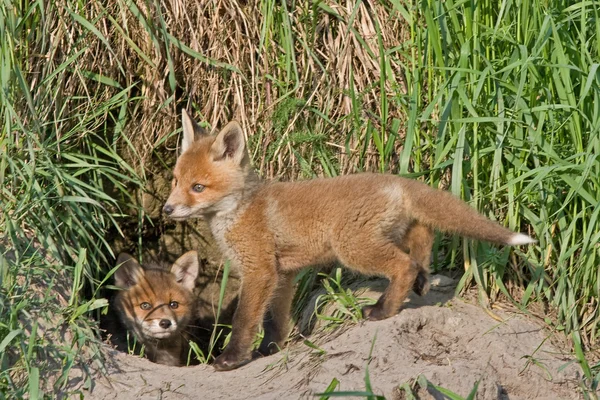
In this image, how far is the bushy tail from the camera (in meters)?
4.25

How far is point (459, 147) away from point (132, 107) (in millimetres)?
2346

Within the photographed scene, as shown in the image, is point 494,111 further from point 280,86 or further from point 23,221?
point 23,221

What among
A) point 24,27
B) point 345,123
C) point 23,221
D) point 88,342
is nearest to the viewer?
point 88,342

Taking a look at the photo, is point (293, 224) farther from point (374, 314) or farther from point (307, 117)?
point (307, 117)

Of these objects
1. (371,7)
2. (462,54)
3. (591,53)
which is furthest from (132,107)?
(591,53)

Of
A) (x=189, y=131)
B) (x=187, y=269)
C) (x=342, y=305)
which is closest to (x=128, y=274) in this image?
(x=187, y=269)

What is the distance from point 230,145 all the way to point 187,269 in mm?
1456

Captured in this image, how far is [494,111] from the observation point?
4812 mm

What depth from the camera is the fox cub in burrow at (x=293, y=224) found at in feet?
14.5

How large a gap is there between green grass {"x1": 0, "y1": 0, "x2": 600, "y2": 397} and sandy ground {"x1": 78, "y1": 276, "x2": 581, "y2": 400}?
0.65 ft

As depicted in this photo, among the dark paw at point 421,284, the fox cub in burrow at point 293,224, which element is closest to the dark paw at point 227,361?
the fox cub in burrow at point 293,224

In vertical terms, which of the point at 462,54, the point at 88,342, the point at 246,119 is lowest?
the point at 88,342

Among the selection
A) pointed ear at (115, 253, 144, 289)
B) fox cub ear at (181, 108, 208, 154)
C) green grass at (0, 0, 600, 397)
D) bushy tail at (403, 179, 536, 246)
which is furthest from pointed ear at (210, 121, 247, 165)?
pointed ear at (115, 253, 144, 289)

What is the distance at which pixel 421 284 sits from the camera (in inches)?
181
